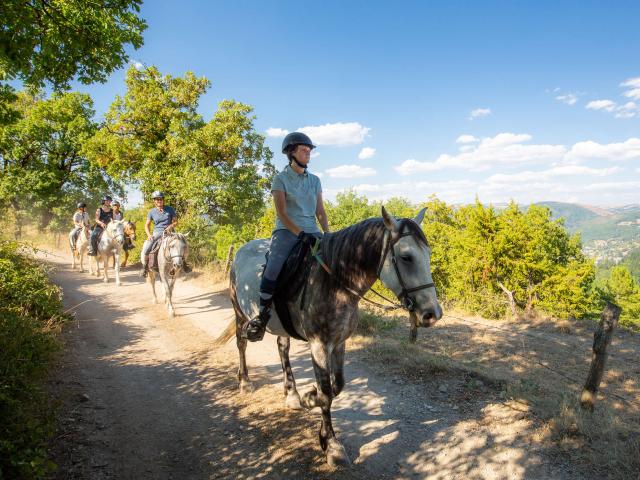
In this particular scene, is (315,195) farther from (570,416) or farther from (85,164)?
(85,164)

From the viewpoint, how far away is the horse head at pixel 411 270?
3211mm

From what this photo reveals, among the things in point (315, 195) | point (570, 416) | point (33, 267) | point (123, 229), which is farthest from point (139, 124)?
point (570, 416)

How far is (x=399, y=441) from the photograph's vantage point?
459 cm

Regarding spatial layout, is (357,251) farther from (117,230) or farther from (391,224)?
(117,230)

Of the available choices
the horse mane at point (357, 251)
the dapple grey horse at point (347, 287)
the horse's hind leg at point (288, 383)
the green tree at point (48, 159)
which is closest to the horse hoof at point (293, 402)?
the horse's hind leg at point (288, 383)

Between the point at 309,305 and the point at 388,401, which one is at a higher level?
the point at 309,305

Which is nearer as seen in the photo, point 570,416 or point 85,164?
point 570,416

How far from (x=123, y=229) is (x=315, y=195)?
1468 cm

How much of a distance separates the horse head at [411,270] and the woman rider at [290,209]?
122 cm

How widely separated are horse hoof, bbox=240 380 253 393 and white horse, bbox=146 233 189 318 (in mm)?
6023

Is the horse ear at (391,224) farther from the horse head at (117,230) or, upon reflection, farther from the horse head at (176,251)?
the horse head at (117,230)

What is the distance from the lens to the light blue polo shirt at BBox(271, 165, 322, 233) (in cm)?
445

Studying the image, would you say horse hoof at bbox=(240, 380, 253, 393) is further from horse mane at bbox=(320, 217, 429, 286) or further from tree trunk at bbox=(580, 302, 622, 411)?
tree trunk at bbox=(580, 302, 622, 411)

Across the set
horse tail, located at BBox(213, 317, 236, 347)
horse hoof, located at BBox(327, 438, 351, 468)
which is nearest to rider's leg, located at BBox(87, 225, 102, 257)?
horse tail, located at BBox(213, 317, 236, 347)
